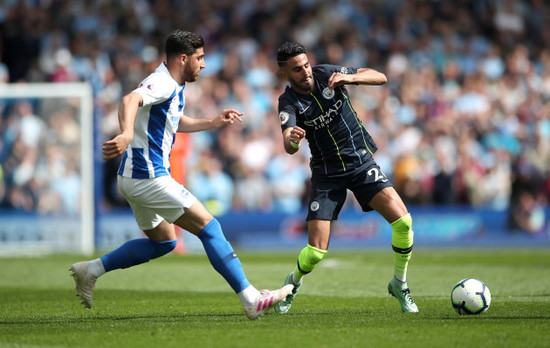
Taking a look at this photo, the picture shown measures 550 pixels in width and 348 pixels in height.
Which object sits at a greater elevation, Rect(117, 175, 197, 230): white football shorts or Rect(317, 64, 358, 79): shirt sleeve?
Rect(317, 64, 358, 79): shirt sleeve

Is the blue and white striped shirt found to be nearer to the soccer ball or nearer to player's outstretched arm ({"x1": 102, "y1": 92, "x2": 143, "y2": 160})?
player's outstretched arm ({"x1": 102, "y1": 92, "x2": 143, "y2": 160})

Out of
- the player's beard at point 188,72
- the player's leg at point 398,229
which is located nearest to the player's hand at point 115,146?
the player's beard at point 188,72

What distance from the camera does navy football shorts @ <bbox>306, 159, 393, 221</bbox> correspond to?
8078 mm

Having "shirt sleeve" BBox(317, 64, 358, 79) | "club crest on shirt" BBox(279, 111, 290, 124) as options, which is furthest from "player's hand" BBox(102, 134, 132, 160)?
"shirt sleeve" BBox(317, 64, 358, 79)

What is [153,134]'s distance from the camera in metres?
7.15

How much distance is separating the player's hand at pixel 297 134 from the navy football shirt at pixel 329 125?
31.4 inches

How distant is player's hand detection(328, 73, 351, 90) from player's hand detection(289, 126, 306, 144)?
0.57 m

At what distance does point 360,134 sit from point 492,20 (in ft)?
56.8

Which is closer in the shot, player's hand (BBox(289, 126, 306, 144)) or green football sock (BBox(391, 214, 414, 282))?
player's hand (BBox(289, 126, 306, 144))

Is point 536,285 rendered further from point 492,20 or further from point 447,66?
point 492,20

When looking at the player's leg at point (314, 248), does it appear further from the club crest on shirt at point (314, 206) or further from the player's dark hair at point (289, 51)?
the player's dark hair at point (289, 51)

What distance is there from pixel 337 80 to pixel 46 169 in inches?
462

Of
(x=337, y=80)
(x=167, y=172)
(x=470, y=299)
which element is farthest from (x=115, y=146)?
(x=470, y=299)

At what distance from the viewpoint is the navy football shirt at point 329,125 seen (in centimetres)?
812
